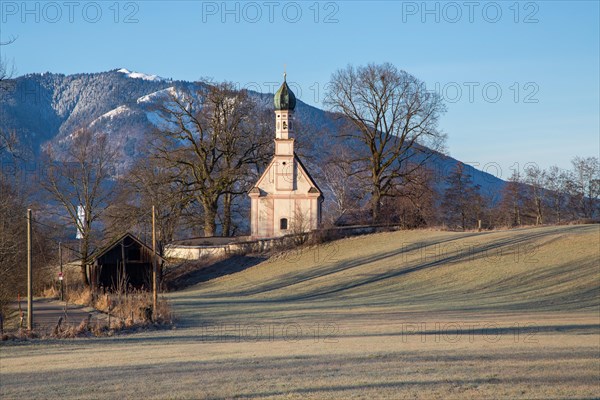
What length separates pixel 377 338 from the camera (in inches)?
903

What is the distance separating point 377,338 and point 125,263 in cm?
3061

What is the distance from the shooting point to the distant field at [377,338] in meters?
15.2

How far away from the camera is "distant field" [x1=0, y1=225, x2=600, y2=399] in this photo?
1516 centimetres

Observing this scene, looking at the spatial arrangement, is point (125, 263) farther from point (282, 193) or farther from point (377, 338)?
point (377, 338)

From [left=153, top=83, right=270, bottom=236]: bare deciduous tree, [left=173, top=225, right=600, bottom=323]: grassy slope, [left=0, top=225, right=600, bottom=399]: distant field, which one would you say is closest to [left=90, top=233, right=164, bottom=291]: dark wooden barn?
[left=173, top=225, right=600, bottom=323]: grassy slope

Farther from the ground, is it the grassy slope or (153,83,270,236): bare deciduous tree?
(153,83,270,236): bare deciduous tree

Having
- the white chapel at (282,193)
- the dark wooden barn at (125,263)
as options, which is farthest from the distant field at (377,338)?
the white chapel at (282,193)

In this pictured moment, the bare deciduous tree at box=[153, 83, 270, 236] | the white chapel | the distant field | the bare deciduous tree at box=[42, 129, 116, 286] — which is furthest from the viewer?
the bare deciduous tree at box=[153, 83, 270, 236]

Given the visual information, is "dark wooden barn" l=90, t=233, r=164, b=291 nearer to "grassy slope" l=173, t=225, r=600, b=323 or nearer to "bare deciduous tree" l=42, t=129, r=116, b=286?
"bare deciduous tree" l=42, t=129, r=116, b=286

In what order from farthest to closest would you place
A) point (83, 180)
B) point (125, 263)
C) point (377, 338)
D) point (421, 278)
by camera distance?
point (83, 180) < point (125, 263) < point (421, 278) < point (377, 338)

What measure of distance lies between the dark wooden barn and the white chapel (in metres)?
14.0

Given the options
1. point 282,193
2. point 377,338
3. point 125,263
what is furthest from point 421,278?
point 282,193

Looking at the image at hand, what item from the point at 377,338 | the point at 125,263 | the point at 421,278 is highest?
the point at 125,263

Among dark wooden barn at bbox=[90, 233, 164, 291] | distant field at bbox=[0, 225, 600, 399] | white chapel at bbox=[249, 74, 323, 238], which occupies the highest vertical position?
white chapel at bbox=[249, 74, 323, 238]
